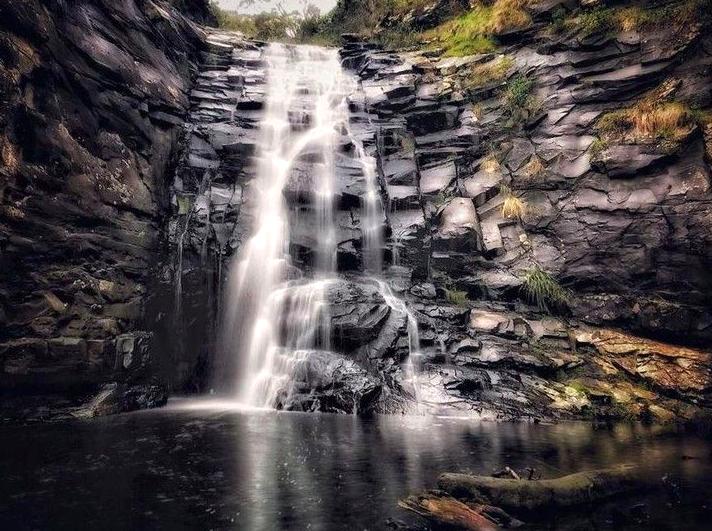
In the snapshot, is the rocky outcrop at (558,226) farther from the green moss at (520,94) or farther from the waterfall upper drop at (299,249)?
the waterfall upper drop at (299,249)

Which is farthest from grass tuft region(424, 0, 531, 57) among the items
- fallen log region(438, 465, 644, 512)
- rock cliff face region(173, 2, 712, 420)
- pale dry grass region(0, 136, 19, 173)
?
fallen log region(438, 465, 644, 512)

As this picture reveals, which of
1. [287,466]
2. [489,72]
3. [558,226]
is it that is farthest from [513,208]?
[287,466]

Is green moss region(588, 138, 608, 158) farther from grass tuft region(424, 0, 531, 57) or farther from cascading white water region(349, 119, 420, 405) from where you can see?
cascading white water region(349, 119, 420, 405)

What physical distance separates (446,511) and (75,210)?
401 inches

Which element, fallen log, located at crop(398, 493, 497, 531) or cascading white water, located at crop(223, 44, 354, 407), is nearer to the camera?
fallen log, located at crop(398, 493, 497, 531)

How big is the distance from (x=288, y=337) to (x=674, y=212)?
37.0 feet

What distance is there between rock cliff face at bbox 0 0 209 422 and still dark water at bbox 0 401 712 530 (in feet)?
4.56

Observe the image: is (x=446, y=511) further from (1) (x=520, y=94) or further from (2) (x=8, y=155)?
(1) (x=520, y=94)

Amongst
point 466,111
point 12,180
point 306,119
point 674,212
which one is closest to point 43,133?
point 12,180

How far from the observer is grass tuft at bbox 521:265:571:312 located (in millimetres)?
12188

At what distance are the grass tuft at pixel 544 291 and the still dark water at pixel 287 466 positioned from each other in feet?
13.5

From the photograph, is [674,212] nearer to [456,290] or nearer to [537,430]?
[456,290]

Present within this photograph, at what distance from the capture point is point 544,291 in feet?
40.5

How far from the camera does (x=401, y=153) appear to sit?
1666 cm
